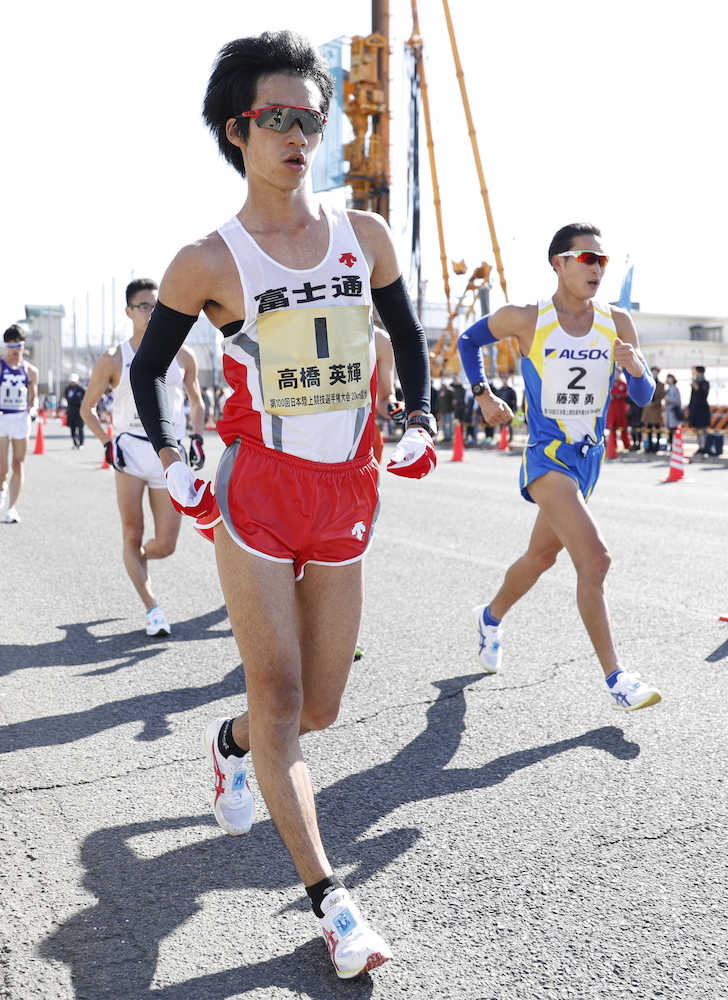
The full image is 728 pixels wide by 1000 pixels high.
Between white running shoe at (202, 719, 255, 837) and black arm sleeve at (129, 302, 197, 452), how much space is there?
99cm

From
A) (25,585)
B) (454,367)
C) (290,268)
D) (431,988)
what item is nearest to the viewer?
(431,988)

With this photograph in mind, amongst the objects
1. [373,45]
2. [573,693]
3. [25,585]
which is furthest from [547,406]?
[373,45]

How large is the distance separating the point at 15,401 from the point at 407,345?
9.00 metres

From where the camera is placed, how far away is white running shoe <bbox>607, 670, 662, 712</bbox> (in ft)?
13.4

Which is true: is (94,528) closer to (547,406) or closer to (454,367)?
(547,406)

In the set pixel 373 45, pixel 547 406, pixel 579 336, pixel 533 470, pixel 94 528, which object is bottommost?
pixel 94 528

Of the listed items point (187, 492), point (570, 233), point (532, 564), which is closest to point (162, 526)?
point (532, 564)

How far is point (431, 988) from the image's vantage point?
2.33 m

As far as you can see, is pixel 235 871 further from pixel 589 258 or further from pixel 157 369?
pixel 589 258

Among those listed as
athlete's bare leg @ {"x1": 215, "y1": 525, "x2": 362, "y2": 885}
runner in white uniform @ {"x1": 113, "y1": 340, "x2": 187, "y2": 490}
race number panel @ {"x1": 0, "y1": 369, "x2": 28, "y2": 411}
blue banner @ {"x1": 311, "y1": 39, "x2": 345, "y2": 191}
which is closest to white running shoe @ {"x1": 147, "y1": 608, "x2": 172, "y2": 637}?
runner in white uniform @ {"x1": 113, "y1": 340, "x2": 187, "y2": 490}

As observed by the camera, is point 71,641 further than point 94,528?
No

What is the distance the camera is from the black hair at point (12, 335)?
415 inches

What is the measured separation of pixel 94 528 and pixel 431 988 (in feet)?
30.6

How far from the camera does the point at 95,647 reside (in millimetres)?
5809
